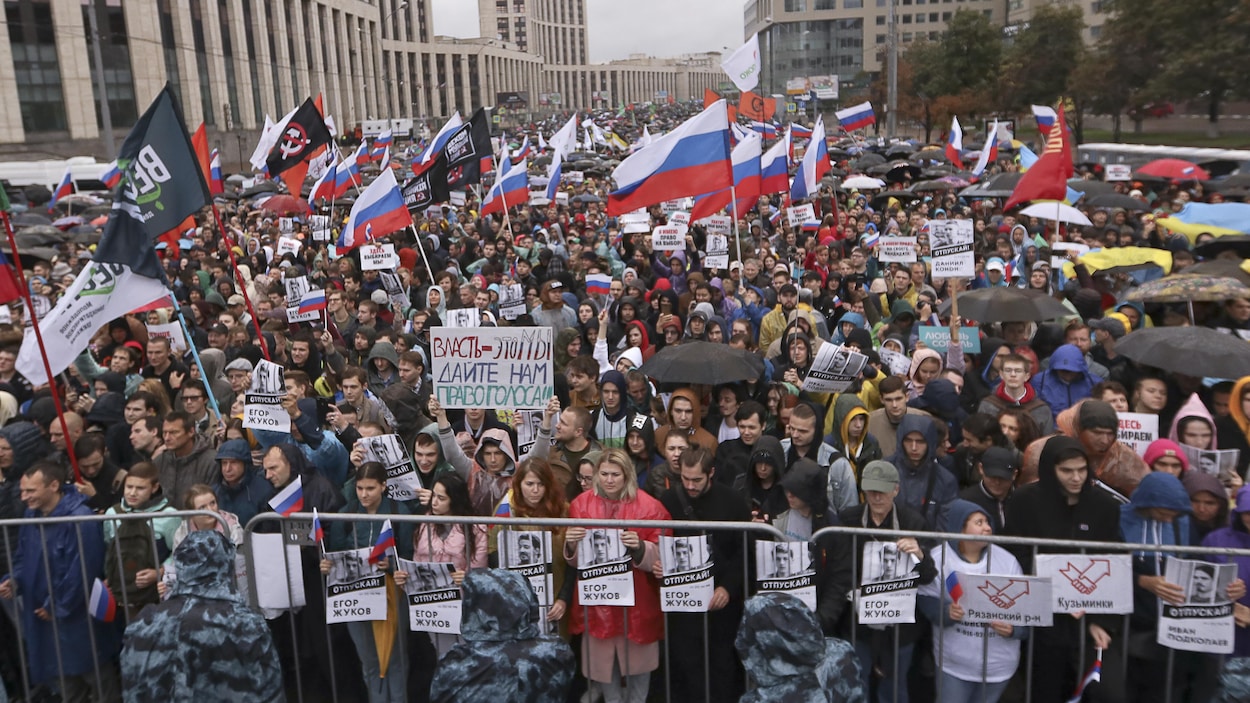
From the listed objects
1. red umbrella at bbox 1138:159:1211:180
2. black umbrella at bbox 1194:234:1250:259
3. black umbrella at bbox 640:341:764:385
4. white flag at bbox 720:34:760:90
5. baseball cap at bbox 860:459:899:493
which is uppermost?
white flag at bbox 720:34:760:90

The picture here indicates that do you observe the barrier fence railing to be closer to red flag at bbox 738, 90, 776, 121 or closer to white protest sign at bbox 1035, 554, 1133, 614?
white protest sign at bbox 1035, 554, 1133, 614

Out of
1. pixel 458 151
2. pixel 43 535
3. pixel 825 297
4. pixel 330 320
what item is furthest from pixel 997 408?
pixel 458 151

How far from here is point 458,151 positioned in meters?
13.7

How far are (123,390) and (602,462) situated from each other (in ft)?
17.3

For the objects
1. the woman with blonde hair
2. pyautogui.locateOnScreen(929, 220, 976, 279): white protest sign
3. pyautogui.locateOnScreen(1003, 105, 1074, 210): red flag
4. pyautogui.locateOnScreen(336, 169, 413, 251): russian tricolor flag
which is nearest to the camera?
the woman with blonde hair

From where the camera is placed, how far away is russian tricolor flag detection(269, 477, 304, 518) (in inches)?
212

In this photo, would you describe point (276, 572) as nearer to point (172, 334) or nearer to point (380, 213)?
point (172, 334)

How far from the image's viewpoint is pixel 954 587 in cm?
448

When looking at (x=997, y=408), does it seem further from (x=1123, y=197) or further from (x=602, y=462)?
(x=1123, y=197)

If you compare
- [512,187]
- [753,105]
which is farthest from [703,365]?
[753,105]

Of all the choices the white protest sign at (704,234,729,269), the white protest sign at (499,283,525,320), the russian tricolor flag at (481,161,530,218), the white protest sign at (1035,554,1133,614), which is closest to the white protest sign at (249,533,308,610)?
the white protest sign at (1035,554,1133,614)

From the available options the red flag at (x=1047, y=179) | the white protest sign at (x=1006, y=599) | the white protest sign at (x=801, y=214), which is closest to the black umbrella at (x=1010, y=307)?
the red flag at (x=1047, y=179)

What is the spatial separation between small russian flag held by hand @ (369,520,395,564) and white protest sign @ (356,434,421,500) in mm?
662

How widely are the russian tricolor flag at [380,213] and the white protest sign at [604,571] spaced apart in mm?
7995
